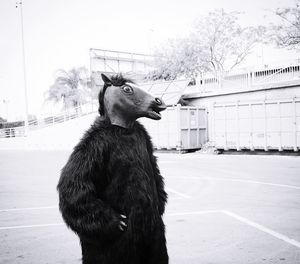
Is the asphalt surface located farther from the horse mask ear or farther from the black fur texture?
the horse mask ear

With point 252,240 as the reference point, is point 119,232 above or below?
above

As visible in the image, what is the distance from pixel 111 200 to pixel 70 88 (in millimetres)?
46891

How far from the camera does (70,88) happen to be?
47.4 meters

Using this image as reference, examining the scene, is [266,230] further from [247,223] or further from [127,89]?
[127,89]

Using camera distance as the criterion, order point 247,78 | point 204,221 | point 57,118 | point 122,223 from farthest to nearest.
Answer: point 57,118 < point 247,78 < point 204,221 < point 122,223

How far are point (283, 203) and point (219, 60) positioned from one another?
30.0 m

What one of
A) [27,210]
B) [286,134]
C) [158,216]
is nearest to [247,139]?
[286,134]

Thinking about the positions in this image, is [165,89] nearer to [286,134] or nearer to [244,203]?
[286,134]

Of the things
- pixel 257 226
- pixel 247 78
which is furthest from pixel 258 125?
pixel 257 226

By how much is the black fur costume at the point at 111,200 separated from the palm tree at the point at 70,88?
1766 inches

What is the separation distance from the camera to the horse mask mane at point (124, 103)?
2.21 m

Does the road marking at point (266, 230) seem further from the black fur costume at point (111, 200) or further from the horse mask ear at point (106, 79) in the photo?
the horse mask ear at point (106, 79)

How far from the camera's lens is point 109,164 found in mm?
2080

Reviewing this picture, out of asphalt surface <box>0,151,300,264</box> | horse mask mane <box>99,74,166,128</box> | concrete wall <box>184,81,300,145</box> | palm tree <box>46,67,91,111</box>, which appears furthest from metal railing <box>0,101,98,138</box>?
horse mask mane <box>99,74,166,128</box>
